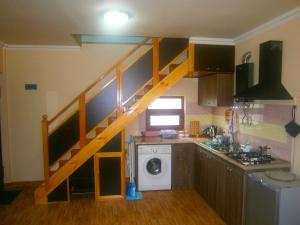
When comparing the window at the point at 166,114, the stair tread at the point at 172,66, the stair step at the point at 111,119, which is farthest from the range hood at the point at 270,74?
the stair step at the point at 111,119

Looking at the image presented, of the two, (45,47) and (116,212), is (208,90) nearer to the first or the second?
(116,212)

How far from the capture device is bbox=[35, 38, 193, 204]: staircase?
3748 mm

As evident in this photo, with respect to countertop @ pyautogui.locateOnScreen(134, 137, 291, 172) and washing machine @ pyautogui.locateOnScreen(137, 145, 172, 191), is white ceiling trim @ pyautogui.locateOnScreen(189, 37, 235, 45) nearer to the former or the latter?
countertop @ pyautogui.locateOnScreen(134, 137, 291, 172)

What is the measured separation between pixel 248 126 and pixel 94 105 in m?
2.60

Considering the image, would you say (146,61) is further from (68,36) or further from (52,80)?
(52,80)

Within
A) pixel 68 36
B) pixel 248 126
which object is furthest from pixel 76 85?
pixel 248 126

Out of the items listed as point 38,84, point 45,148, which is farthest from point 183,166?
point 38,84

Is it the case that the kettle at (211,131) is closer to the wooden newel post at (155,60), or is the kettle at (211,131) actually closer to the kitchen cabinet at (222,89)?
the kitchen cabinet at (222,89)

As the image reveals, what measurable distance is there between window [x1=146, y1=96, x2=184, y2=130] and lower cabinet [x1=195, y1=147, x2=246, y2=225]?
37.7 inches

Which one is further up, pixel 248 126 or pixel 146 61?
pixel 146 61

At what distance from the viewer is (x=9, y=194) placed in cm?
408

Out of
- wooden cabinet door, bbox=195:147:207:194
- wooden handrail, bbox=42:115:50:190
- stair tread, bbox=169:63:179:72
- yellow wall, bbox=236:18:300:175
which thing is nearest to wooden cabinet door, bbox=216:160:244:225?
wooden cabinet door, bbox=195:147:207:194

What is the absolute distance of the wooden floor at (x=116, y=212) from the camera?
3240 millimetres

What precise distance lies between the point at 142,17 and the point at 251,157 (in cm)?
225
